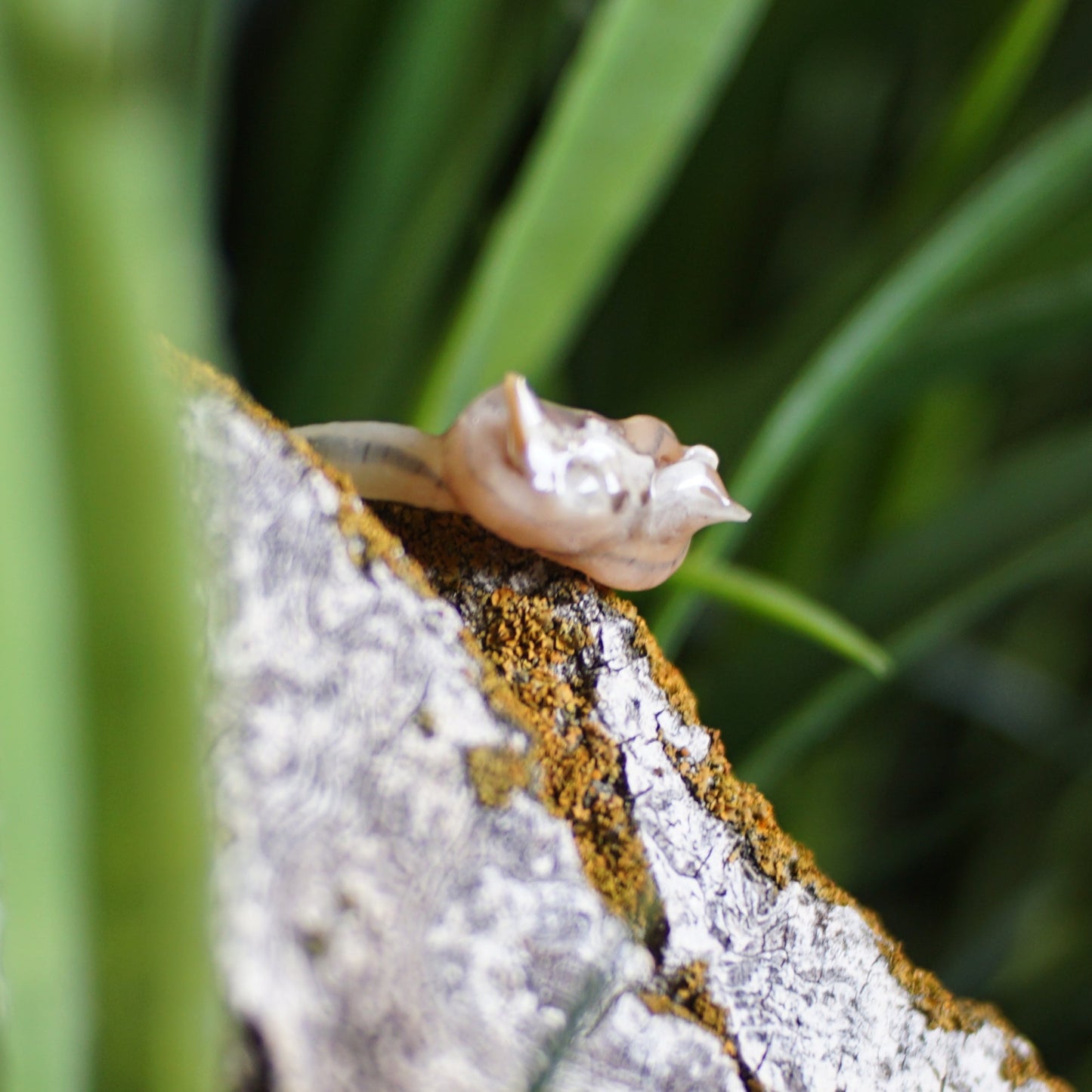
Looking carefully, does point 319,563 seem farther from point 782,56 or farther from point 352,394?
point 782,56

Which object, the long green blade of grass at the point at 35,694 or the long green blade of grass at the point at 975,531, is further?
the long green blade of grass at the point at 975,531

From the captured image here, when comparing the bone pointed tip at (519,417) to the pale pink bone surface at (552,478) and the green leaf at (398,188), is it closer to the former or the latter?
the pale pink bone surface at (552,478)

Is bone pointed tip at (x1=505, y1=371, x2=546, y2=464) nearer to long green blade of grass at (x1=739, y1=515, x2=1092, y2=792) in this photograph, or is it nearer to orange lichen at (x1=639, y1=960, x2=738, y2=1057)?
orange lichen at (x1=639, y1=960, x2=738, y2=1057)

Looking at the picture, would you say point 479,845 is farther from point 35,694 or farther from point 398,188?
point 398,188

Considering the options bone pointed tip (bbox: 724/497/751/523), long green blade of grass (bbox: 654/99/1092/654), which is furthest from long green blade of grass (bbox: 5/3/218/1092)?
long green blade of grass (bbox: 654/99/1092/654)

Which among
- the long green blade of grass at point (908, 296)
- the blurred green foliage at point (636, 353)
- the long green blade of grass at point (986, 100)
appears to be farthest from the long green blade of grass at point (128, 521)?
the long green blade of grass at point (986, 100)
